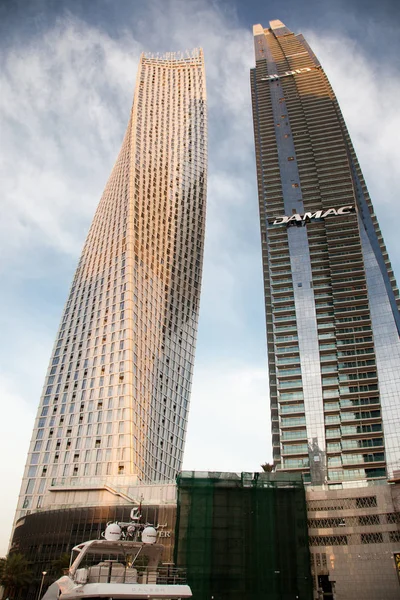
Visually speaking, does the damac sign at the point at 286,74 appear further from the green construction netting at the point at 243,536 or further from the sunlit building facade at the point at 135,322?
the green construction netting at the point at 243,536

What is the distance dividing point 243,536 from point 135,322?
57837 mm

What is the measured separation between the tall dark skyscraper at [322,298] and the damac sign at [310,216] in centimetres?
25

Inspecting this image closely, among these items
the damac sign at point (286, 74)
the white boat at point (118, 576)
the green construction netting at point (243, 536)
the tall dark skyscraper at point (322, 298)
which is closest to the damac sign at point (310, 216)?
the tall dark skyscraper at point (322, 298)

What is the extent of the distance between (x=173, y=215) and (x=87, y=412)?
59.9m

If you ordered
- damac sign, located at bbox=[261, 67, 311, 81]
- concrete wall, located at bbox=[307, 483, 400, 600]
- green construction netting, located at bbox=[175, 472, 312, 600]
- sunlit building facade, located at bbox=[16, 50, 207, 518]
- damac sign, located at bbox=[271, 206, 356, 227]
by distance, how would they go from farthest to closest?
damac sign, located at bbox=[261, 67, 311, 81], damac sign, located at bbox=[271, 206, 356, 227], sunlit building facade, located at bbox=[16, 50, 207, 518], concrete wall, located at bbox=[307, 483, 400, 600], green construction netting, located at bbox=[175, 472, 312, 600]

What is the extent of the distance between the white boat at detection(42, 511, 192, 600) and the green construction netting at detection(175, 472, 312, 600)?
3140cm

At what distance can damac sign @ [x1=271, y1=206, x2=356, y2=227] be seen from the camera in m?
129

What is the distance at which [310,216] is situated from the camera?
130 metres

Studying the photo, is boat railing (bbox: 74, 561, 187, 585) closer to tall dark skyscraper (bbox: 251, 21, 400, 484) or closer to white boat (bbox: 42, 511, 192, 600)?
white boat (bbox: 42, 511, 192, 600)

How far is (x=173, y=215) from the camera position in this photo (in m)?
140

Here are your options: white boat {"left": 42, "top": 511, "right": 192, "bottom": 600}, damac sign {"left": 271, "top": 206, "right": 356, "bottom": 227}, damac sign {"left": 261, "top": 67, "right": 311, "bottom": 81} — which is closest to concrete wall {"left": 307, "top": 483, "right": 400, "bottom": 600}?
white boat {"left": 42, "top": 511, "right": 192, "bottom": 600}

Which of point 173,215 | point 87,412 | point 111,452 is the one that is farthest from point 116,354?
point 173,215

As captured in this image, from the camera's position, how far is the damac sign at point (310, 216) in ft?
422

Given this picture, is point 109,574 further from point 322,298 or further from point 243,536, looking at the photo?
point 322,298
